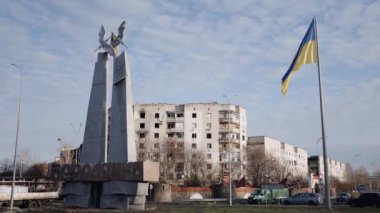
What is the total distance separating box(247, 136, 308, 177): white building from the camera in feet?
380

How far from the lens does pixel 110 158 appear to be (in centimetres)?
3256

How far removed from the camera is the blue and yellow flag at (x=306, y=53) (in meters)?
28.6

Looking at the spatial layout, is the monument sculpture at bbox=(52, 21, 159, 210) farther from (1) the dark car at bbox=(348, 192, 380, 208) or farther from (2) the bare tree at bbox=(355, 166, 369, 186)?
(2) the bare tree at bbox=(355, 166, 369, 186)

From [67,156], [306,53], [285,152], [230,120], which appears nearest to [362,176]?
[285,152]

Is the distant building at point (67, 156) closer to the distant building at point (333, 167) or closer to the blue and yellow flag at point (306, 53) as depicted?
the blue and yellow flag at point (306, 53)

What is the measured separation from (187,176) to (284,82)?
189 ft

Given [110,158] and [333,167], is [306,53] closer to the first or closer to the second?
[110,158]

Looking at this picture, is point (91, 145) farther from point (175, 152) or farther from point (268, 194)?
point (175, 152)

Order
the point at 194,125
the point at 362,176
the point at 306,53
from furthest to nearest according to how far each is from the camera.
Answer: the point at 362,176, the point at 194,125, the point at 306,53

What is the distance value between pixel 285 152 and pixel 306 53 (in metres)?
109

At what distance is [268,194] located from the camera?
52594 mm

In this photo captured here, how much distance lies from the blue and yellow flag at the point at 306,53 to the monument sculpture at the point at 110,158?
11.0m

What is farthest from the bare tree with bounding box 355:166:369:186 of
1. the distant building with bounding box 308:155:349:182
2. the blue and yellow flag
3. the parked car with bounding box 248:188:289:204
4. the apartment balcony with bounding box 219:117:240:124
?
the blue and yellow flag

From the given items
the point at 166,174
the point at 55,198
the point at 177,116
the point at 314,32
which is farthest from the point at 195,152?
the point at 314,32
